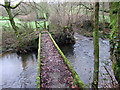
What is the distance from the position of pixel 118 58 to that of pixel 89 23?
18503 mm

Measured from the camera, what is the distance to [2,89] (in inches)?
323

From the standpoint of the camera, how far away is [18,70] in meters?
10.7

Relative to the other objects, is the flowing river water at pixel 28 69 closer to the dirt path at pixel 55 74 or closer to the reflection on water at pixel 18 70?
the reflection on water at pixel 18 70

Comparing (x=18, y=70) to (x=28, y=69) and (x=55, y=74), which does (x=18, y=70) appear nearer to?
(x=28, y=69)

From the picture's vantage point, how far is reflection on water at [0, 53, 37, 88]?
28.2 ft

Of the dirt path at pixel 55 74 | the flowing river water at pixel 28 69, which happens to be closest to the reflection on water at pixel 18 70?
→ the flowing river water at pixel 28 69

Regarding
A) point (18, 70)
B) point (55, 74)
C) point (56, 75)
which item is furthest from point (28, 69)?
point (56, 75)

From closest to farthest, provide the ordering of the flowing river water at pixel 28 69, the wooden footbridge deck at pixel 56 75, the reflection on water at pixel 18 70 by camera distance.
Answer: the wooden footbridge deck at pixel 56 75 < the flowing river water at pixel 28 69 < the reflection on water at pixel 18 70

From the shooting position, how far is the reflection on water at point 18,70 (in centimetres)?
859

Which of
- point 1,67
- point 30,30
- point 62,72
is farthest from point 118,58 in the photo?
point 30,30

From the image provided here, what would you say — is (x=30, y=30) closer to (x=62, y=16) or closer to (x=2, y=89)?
(x=62, y=16)

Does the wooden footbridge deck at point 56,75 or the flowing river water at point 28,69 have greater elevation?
the wooden footbridge deck at point 56,75

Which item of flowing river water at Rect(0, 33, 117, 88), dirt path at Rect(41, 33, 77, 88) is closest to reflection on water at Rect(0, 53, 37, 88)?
flowing river water at Rect(0, 33, 117, 88)

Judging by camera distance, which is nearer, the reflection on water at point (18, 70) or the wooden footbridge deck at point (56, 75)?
the wooden footbridge deck at point (56, 75)
